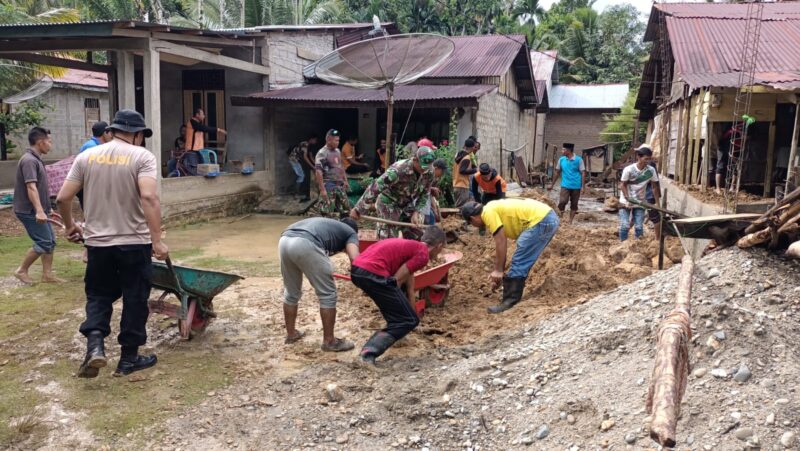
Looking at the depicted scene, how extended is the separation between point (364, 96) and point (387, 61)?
5140 millimetres

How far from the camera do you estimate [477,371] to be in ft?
13.5

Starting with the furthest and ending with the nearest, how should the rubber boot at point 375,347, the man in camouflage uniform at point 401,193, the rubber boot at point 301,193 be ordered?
the rubber boot at point 301,193
the man in camouflage uniform at point 401,193
the rubber boot at point 375,347

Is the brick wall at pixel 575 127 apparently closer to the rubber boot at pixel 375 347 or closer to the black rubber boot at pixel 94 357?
the rubber boot at pixel 375 347

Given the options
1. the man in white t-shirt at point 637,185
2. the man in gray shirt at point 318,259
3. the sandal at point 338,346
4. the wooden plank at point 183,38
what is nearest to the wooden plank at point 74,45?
the wooden plank at point 183,38

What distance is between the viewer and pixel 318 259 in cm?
444

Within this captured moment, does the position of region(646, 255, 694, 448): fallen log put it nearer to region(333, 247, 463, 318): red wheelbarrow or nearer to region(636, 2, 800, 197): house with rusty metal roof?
region(333, 247, 463, 318): red wheelbarrow

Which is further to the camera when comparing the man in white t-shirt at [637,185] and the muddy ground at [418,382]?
the man in white t-shirt at [637,185]

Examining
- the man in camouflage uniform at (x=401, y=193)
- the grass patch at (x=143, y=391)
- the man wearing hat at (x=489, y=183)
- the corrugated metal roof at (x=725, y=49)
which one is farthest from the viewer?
the man wearing hat at (x=489, y=183)

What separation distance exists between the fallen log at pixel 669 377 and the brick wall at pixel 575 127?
83.5 ft

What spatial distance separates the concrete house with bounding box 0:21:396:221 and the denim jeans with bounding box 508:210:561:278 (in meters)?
7.32

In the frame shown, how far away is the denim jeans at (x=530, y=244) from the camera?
18.4 ft

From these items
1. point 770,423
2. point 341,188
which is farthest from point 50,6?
point 770,423

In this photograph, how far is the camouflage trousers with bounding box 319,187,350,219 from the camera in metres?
9.58

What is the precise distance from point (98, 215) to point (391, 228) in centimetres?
293
